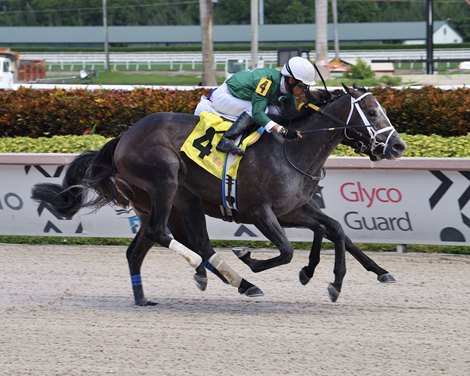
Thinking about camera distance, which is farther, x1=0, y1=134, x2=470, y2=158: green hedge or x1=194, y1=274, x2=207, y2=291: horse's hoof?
x1=0, y1=134, x2=470, y2=158: green hedge

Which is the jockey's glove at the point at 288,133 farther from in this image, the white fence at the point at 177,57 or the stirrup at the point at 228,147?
the white fence at the point at 177,57

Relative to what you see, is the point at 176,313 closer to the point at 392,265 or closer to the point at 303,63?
the point at 303,63

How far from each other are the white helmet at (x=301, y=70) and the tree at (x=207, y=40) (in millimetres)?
17904

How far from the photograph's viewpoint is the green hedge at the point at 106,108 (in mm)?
11211

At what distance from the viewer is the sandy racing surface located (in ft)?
18.8

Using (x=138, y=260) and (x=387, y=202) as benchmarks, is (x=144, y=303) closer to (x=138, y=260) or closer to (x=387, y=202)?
(x=138, y=260)

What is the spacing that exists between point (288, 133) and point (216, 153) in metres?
0.52

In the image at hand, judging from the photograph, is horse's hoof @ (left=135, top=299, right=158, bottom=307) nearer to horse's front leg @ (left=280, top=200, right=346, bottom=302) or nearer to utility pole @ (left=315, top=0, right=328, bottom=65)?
horse's front leg @ (left=280, top=200, right=346, bottom=302)

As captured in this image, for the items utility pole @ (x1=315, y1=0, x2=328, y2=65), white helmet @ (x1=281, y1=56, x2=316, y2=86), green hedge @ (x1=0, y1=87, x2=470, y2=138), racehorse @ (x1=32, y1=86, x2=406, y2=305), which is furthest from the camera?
utility pole @ (x1=315, y1=0, x2=328, y2=65)

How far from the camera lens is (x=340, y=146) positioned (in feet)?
33.2

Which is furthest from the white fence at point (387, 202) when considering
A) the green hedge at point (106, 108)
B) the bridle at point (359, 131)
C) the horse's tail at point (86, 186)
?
the bridle at point (359, 131)

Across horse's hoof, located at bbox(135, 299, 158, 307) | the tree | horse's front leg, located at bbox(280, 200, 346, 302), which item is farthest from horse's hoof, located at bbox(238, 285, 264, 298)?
the tree

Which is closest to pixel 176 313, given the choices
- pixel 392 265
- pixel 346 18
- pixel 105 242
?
pixel 392 265

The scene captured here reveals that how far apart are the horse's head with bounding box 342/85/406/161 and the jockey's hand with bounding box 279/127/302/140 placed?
0.34m
